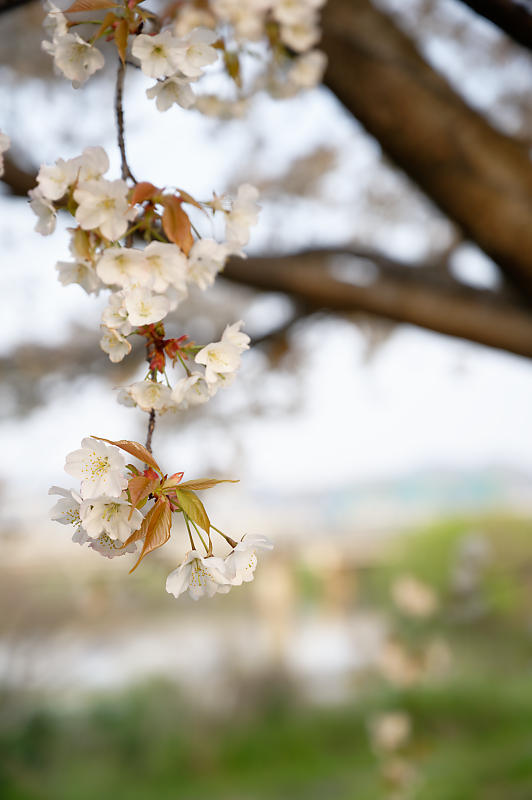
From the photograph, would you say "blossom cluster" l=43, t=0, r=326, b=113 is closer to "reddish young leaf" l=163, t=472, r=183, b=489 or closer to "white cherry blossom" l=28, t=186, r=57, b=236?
"white cherry blossom" l=28, t=186, r=57, b=236

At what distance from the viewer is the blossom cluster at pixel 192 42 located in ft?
1.23

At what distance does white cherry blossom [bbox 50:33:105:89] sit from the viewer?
395 mm

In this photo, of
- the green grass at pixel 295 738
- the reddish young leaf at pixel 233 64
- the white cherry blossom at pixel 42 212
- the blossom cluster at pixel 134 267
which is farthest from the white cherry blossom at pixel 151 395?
the green grass at pixel 295 738

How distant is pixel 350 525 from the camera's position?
4590 millimetres

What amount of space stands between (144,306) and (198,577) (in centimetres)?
15

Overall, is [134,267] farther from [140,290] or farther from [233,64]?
[233,64]

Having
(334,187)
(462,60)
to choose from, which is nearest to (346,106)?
(462,60)

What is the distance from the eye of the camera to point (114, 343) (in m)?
0.37

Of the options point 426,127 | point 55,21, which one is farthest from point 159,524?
point 426,127

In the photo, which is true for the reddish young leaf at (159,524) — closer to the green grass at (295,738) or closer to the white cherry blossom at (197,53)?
the white cherry blossom at (197,53)

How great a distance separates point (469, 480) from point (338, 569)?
1.10 m

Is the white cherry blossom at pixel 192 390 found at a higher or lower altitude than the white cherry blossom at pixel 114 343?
lower

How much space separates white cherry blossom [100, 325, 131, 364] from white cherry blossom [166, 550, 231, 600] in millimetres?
119

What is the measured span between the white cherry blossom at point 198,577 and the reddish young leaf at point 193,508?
0.03m
